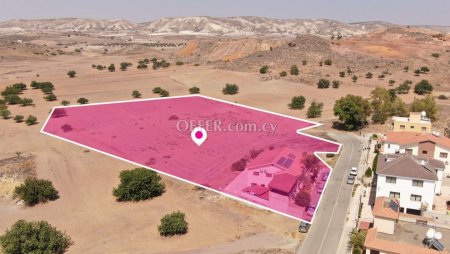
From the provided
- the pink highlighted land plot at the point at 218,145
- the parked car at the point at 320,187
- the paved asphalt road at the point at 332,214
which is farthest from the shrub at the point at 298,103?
the parked car at the point at 320,187

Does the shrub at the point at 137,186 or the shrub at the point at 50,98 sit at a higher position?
the shrub at the point at 50,98

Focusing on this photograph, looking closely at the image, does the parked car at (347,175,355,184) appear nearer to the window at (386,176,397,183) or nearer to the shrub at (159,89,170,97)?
the window at (386,176,397,183)

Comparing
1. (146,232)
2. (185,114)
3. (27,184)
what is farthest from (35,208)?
(185,114)

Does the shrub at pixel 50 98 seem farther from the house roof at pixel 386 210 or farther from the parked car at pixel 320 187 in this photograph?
the house roof at pixel 386 210

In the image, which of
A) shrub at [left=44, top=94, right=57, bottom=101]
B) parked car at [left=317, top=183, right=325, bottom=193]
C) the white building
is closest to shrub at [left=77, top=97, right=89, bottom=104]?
shrub at [left=44, top=94, right=57, bottom=101]

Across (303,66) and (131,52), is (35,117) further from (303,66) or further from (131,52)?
(131,52)

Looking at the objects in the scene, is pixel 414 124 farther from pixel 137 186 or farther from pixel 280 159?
pixel 137 186

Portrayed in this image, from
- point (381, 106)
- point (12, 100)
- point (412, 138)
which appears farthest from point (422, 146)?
point (12, 100)
